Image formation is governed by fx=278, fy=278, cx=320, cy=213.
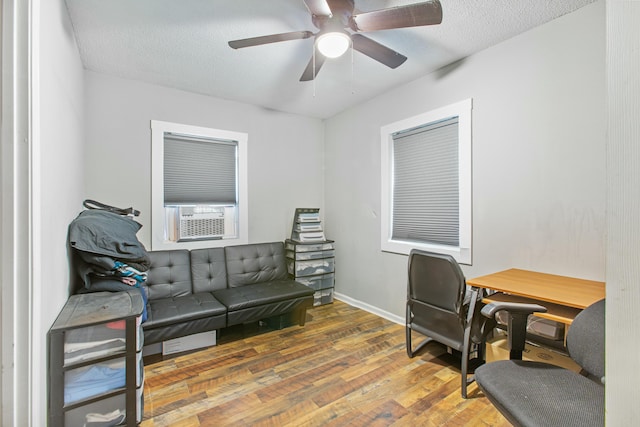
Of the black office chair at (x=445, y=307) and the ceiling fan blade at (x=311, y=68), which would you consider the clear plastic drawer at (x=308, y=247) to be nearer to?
A: the black office chair at (x=445, y=307)

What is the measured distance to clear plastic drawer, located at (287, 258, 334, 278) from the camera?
3.38 metres

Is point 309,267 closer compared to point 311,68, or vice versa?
point 311,68

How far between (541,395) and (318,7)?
6.81 feet

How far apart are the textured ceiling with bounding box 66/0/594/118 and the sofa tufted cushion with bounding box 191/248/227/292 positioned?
177cm

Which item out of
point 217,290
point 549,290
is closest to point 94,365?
point 217,290

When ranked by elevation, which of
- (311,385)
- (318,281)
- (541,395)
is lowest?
(311,385)

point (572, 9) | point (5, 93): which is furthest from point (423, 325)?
point (5, 93)

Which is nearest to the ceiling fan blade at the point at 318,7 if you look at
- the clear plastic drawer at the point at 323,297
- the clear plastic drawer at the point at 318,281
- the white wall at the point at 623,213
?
the white wall at the point at 623,213

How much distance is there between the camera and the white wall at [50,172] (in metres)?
1.06

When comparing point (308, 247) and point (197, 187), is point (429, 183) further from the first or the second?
point (197, 187)

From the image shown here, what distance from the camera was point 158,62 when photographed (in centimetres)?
243

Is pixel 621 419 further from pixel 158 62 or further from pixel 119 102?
pixel 119 102

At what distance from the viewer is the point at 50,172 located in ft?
4.31

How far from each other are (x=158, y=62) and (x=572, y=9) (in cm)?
311
